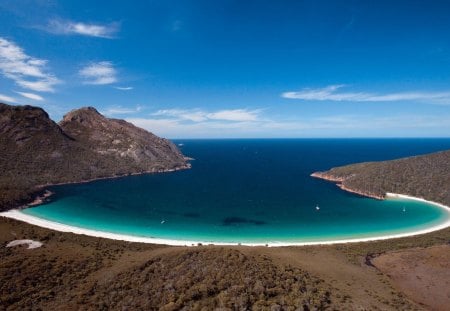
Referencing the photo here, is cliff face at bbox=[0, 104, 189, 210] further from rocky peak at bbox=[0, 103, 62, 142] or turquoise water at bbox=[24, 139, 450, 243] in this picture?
turquoise water at bbox=[24, 139, 450, 243]

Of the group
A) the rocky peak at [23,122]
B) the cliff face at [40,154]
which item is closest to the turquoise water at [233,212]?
the cliff face at [40,154]

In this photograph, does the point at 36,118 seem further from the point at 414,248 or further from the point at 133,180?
the point at 414,248

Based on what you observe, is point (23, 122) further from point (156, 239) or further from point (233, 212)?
point (156, 239)

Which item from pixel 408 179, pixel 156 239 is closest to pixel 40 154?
pixel 156 239

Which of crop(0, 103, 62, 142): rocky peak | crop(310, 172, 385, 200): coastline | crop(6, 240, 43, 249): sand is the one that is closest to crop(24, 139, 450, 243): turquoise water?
crop(310, 172, 385, 200): coastline

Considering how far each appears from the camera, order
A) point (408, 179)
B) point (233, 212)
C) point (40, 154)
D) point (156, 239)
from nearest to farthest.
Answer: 1. point (156, 239)
2. point (233, 212)
3. point (408, 179)
4. point (40, 154)

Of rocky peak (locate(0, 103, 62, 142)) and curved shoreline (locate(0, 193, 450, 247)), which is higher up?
rocky peak (locate(0, 103, 62, 142))

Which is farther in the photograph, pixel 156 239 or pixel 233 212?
pixel 233 212

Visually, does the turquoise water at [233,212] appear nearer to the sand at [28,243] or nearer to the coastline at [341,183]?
the coastline at [341,183]
